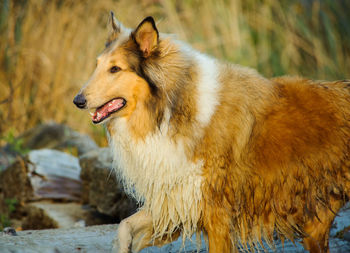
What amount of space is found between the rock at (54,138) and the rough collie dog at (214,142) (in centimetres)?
406

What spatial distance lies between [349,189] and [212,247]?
1214mm

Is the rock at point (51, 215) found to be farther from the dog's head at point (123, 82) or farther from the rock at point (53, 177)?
the dog's head at point (123, 82)

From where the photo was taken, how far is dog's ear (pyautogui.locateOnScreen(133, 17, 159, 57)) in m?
3.52

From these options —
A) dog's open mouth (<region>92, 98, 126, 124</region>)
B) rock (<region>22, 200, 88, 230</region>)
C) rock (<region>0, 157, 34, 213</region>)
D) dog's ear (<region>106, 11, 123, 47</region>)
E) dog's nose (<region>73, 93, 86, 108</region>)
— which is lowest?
rock (<region>22, 200, 88, 230</region>)

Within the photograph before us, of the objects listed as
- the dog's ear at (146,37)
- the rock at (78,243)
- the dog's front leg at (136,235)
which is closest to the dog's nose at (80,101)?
the dog's ear at (146,37)

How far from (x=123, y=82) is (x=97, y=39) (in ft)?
18.3

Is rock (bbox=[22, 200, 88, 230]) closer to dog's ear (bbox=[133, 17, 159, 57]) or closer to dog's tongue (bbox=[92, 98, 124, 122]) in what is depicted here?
dog's tongue (bbox=[92, 98, 124, 122])

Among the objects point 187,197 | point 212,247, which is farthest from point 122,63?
point 212,247

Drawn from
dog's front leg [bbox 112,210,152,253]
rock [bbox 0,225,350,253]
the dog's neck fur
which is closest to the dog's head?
the dog's neck fur

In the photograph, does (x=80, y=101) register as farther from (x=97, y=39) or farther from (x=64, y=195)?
(x=97, y=39)

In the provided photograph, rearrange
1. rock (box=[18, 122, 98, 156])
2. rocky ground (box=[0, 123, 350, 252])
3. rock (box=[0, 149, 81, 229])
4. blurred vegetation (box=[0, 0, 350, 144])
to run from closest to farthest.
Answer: rocky ground (box=[0, 123, 350, 252]), rock (box=[0, 149, 81, 229]), rock (box=[18, 122, 98, 156]), blurred vegetation (box=[0, 0, 350, 144])

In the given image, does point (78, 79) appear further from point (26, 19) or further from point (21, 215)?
point (21, 215)

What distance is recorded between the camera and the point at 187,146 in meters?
3.46

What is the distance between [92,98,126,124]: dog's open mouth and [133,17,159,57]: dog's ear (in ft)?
1.37
